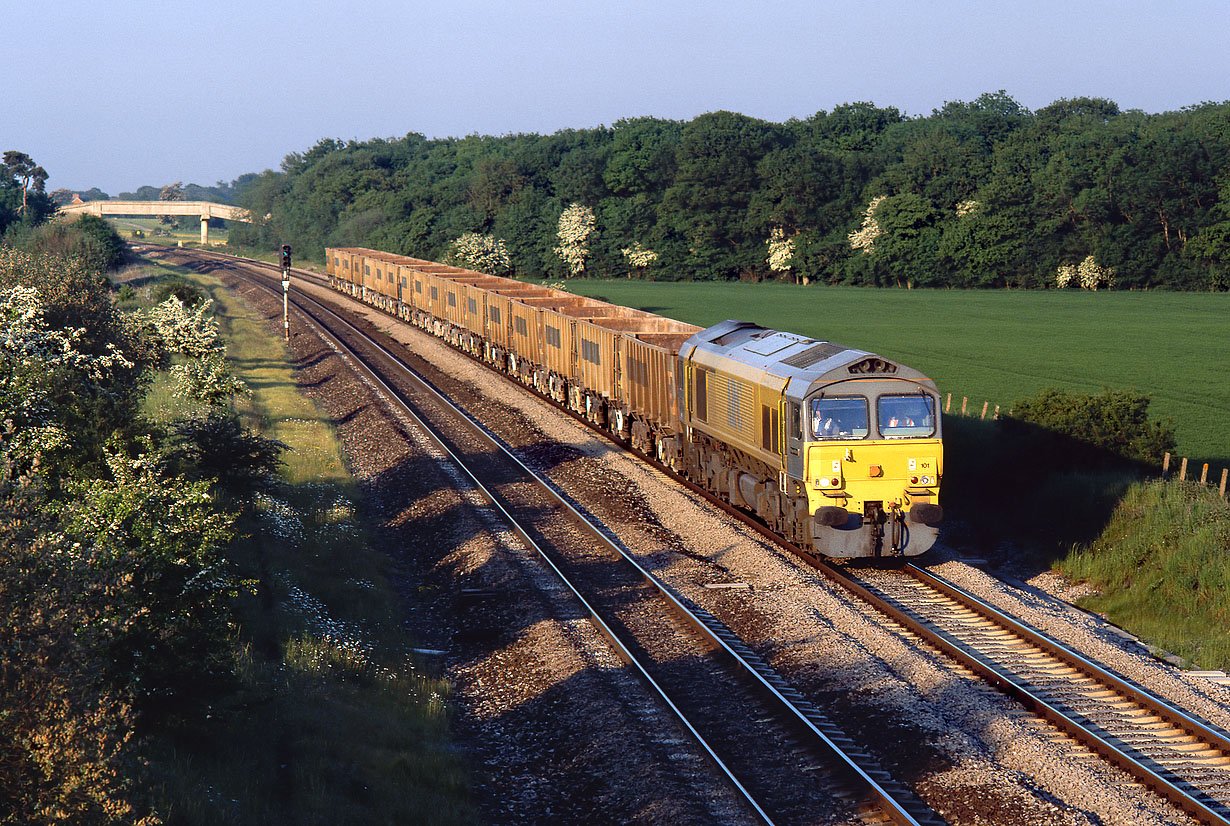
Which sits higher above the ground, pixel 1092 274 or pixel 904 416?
pixel 1092 274

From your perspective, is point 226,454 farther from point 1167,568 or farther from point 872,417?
point 1167,568

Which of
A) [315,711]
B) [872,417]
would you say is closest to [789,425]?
[872,417]

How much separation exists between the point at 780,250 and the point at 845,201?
739 centimetres

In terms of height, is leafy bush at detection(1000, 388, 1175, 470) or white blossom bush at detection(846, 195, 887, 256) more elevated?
white blossom bush at detection(846, 195, 887, 256)

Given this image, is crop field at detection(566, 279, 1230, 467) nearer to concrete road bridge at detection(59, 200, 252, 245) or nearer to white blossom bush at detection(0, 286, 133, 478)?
white blossom bush at detection(0, 286, 133, 478)

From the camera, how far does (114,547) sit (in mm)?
9914

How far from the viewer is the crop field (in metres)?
38.0

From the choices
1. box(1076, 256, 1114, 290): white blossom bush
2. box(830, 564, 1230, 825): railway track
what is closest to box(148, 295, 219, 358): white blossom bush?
box(830, 564, 1230, 825): railway track

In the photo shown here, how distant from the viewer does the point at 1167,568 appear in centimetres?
1777

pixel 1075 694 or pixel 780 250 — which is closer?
pixel 1075 694

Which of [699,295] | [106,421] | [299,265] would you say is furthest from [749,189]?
[106,421]

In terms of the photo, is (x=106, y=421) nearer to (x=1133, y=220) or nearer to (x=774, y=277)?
(x=1133, y=220)

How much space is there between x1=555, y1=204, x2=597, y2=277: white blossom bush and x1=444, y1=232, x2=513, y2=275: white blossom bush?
258 inches

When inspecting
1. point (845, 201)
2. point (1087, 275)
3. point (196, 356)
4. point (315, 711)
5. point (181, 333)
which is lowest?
point (315, 711)
